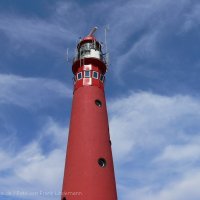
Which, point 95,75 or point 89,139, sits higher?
point 95,75

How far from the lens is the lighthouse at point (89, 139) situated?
22.2m

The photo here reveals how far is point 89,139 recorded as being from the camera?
23.8 m

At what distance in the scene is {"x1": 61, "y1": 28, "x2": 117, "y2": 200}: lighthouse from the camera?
2222 cm

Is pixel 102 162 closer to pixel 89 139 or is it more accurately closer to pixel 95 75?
pixel 89 139

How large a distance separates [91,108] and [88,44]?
7015 mm

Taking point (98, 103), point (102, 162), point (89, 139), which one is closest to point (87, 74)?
point (98, 103)

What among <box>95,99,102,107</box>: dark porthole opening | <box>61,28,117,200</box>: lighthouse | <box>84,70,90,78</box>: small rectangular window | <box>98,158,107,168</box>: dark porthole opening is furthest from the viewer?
<box>84,70,90,78</box>: small rectangular window

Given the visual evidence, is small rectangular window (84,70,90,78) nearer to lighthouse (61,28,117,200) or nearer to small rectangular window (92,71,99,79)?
lighthouse (61,28,117,200)

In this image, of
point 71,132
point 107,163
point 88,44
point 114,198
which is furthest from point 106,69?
point 114,198

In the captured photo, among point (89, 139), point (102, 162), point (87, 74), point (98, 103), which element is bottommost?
point (102, 162)

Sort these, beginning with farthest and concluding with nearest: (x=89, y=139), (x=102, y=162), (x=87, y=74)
Result: (x=87, y=74)
(x=89, y=139)
(x=102, y=162)

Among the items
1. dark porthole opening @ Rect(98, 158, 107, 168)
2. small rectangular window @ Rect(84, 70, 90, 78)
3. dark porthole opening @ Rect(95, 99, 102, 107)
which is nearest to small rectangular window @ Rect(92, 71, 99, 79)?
small rectangular window @ Rect(84, 70, 90, 78)

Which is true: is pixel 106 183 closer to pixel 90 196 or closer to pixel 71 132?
pixel 90 196

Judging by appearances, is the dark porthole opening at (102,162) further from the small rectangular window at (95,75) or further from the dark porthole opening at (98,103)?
the small rectangular window at (95,75)
